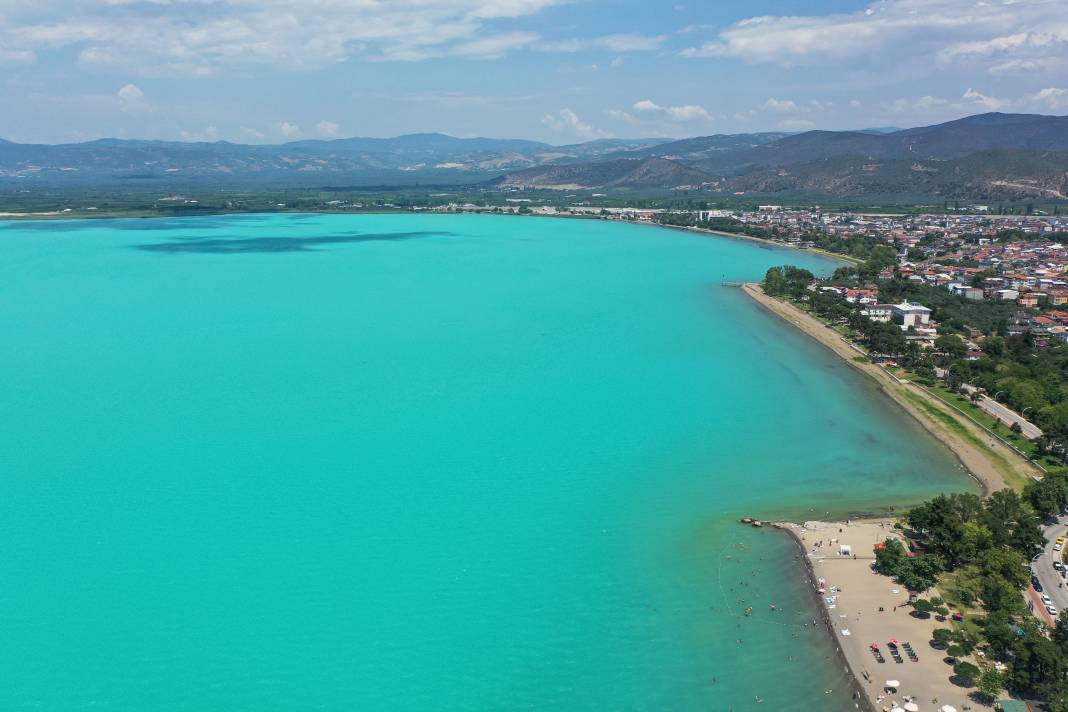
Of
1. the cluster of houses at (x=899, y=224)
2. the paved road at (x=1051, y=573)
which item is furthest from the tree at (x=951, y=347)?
the cluster of houses at (x=899, y=224)

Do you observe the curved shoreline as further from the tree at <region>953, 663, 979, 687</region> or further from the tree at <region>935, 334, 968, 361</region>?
the tree at <region>935, 334, 968, 361</region>

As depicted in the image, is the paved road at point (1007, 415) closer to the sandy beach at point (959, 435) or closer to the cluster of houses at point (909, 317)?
the sandy beach at point (959, 435)

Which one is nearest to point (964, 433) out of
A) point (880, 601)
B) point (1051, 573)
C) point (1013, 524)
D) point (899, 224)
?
point (1013, 524)

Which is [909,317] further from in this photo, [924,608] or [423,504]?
[423,504]

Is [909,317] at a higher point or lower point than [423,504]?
higher

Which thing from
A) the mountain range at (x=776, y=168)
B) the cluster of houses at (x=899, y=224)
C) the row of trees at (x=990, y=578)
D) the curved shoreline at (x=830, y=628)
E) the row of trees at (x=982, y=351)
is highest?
the mountain range at (x=776, y=168)

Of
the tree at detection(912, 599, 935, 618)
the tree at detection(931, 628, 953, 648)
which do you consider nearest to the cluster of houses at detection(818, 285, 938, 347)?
the tree at detection(912, 599, 935, 618)

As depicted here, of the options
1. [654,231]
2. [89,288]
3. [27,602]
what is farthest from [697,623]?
[654,231]
